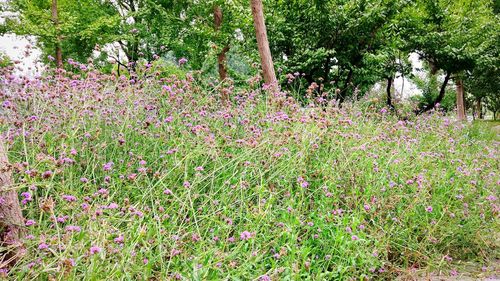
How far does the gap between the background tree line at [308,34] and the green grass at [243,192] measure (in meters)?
3.42

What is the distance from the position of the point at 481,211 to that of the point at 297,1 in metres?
10.5

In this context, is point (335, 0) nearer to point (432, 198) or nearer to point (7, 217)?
point (432, 198)

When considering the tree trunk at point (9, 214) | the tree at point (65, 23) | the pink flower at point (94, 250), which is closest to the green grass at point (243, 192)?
the tree trunk at point (9, 214)

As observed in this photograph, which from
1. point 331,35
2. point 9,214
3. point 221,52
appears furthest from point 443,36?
point 9,214

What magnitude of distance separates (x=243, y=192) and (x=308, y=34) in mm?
10744

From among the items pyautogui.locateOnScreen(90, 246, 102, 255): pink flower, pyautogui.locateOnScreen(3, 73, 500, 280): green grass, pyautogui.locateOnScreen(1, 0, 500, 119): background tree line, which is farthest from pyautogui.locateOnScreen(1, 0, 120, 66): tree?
pyautogui.locateOnScreen(90, 246, 102, 255): pink flower

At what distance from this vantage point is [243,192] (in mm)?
3279

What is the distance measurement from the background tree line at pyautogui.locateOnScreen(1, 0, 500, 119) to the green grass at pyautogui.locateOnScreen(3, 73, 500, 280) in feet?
11.2

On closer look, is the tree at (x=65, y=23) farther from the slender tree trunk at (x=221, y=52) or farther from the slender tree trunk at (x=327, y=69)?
the slender tree trunk at (x=327, y=69)

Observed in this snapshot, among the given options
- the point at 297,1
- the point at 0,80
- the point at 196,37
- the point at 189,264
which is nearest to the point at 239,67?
the point at 196,37

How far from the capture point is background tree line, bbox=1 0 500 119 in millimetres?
12719

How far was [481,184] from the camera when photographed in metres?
4.42

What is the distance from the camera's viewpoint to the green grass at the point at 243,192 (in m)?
2.69

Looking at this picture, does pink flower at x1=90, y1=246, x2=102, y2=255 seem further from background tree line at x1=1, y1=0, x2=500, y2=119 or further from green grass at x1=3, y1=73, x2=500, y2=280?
background tree line at x1=1, y1=0, x2=500, y2=119
